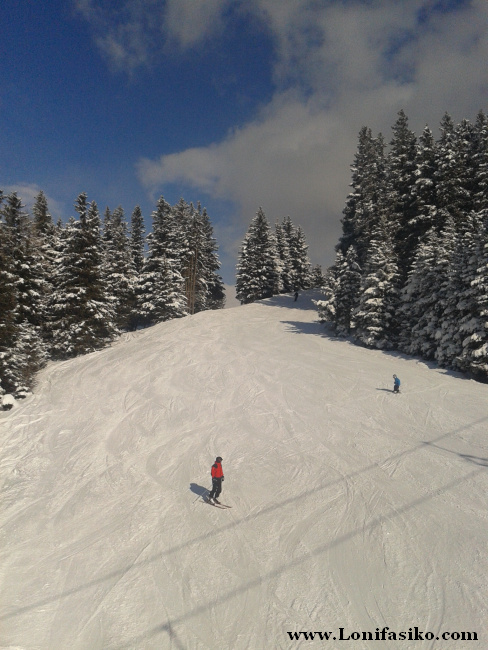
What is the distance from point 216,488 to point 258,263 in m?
50.8

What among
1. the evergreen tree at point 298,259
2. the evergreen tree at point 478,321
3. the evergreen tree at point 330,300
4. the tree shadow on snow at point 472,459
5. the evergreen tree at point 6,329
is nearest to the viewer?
the tree shadow on snow at point 472,459

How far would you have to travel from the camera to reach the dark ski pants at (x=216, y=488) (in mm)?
10930

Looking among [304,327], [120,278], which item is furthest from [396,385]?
[120,278]

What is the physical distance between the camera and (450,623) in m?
6.60

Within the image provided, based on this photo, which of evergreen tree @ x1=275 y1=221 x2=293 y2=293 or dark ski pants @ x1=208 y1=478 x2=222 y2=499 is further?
evergreen tree @ x1=275 y1=221 x2=293 y2=293

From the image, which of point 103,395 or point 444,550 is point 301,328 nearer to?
point 103,395

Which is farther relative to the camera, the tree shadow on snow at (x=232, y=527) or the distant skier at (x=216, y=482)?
the distant skier at (x=216, y=482)

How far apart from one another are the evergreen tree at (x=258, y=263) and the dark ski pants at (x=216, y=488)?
4910 cm

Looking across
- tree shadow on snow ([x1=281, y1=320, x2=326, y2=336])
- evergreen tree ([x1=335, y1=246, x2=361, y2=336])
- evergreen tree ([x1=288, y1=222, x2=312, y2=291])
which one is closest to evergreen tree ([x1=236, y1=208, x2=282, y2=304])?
evergreen tree ([x1=288, y1=222, x2=312, y2=291])

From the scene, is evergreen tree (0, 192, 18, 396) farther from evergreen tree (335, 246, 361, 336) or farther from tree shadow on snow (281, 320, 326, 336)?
evergreen tree (335, 246, 361, 336)

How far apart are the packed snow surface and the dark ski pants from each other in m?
0.42

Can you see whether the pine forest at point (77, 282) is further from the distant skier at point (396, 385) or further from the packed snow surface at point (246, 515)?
the distant skier at point (396, 385)

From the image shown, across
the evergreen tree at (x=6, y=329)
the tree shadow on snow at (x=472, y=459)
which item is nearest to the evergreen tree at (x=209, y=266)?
the evergreen tree at (x=6, y=329)

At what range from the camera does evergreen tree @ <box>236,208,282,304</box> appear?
58.9 meters
